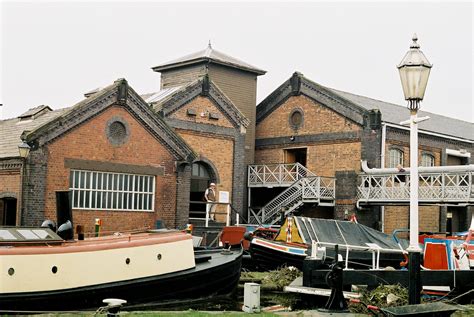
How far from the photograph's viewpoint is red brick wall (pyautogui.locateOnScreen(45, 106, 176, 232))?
23.9 meters

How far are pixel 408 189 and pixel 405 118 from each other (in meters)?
7.34

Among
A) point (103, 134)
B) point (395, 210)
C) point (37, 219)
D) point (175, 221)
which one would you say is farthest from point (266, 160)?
point (37, 219)

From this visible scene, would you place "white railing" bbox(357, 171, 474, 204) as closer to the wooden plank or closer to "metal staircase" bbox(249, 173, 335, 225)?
"metal staircase" bbox(249, 173, 335, 225)

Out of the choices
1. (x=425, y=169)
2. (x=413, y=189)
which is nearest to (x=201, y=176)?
(x=425, y=169)

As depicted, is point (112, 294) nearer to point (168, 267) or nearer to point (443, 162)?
point (168, 267)

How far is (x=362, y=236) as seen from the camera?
898 inches

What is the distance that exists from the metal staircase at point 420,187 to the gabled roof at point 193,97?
6.87m

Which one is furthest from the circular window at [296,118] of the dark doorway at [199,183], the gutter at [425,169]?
the dark doorway at [199,183]

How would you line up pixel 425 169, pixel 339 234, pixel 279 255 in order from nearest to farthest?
pixel 279 255 < pixel 339 234 < pixel 425 169

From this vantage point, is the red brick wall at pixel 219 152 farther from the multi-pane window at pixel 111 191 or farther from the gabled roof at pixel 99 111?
the multi-pane window at pixel 111 191

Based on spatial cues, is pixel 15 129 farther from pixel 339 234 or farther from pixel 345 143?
pixel 345 143

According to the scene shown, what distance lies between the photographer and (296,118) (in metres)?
36.9

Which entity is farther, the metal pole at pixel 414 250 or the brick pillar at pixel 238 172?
the brick pillar at pixel 238 172

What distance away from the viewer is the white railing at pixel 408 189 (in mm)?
29266
